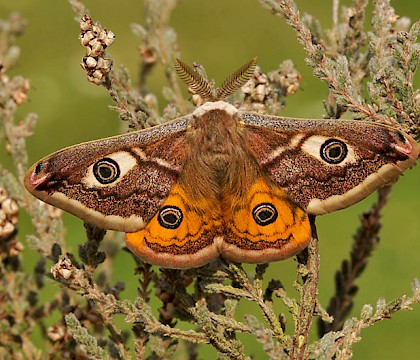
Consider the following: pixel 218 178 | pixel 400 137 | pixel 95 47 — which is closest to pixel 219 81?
pixel 218 178

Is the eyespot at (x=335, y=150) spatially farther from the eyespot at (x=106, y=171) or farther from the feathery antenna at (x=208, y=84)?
the eyespot at (x=106, y=171)

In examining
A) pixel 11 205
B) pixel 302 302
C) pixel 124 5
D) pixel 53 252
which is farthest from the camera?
pixel 124 5

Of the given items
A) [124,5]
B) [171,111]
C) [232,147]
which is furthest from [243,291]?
[124,5]

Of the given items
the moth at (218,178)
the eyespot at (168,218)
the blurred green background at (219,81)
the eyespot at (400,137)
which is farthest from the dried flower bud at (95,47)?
the blurred green background at (219,81)

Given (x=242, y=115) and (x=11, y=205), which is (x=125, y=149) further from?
(x=11, y=205)

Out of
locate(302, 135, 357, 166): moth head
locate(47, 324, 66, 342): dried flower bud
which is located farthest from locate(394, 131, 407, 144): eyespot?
locate(47, 324, 66, 342): dried flower bud

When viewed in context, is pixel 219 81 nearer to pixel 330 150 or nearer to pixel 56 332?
pixel 56 332
